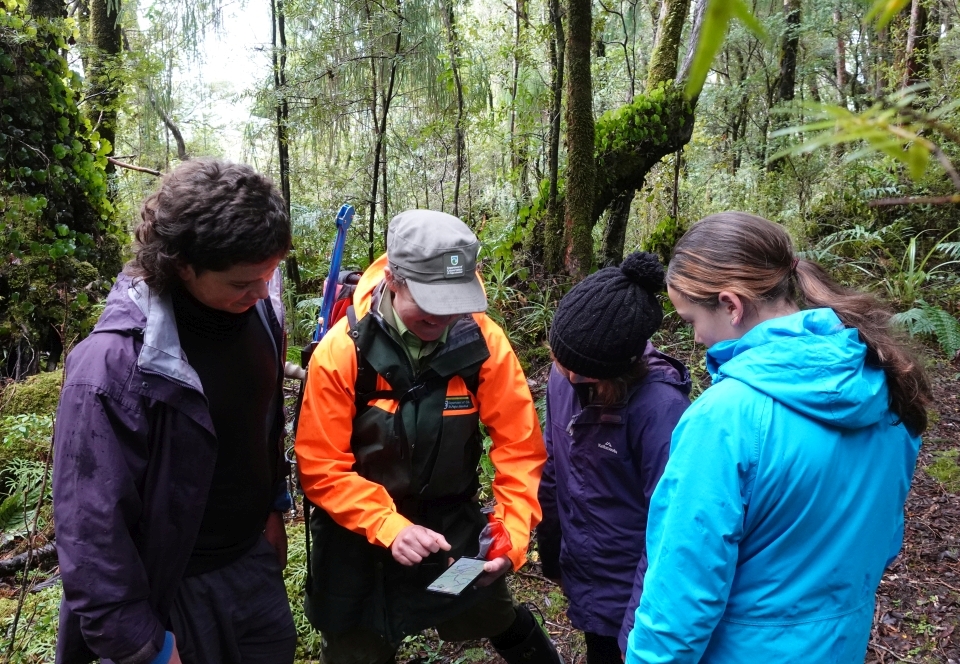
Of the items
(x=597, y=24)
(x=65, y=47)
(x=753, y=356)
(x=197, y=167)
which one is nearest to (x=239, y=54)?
(x=65, y=47)

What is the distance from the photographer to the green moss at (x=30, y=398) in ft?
15.3

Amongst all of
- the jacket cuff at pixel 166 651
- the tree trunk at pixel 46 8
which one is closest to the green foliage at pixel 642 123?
the jacket cuff at pixel 166 651

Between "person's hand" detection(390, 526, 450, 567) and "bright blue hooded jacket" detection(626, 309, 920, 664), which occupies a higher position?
"bright blue hooded jacket" detection(626, 309, 920, 664)

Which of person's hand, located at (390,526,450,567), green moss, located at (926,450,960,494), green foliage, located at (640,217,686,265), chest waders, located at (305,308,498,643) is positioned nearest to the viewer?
person's hand, located at (390,526,450,567)

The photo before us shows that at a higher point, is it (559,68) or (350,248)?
(559,68)

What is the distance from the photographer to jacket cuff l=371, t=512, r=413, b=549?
2066 millimetres

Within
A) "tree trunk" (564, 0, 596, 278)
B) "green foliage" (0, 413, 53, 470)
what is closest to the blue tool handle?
"green foliage" (0, 413, 53, 470)

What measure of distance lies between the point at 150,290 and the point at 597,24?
7564 millimetres

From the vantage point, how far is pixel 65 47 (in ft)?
18.9

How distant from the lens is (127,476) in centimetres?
165

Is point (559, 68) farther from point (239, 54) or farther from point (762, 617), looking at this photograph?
point (762, 617)

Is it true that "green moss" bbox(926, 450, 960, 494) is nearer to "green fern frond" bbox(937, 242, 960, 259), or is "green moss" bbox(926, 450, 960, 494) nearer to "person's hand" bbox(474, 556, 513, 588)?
"green fern frond" bbox(937, 242, 960, 259)

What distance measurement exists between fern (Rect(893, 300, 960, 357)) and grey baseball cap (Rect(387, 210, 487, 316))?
15.8ft

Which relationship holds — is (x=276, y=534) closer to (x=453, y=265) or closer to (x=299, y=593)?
(x=453, y=265)
